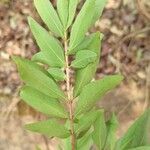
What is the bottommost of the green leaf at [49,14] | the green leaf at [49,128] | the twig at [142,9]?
the twig at [142,9]

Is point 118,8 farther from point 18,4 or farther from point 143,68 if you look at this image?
point 18,4

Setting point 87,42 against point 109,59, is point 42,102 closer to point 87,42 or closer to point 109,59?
point 87,42

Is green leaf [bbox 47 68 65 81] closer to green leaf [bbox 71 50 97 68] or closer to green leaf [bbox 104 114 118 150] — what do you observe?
green leaf [bbox 71 50 97 68]

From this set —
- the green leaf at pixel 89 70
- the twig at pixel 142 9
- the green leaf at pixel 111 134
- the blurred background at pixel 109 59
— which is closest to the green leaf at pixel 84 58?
the green leaf at pixel 89 70

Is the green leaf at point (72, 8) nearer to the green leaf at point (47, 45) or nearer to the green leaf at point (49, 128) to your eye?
the green leaf at point (47, 45)

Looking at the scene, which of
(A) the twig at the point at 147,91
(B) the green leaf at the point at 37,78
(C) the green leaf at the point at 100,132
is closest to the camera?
(B) the green leaf at the point at 37,78

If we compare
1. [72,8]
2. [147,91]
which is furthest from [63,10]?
[147,91]

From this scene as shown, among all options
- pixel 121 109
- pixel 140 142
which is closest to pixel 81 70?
pixel 140 142
